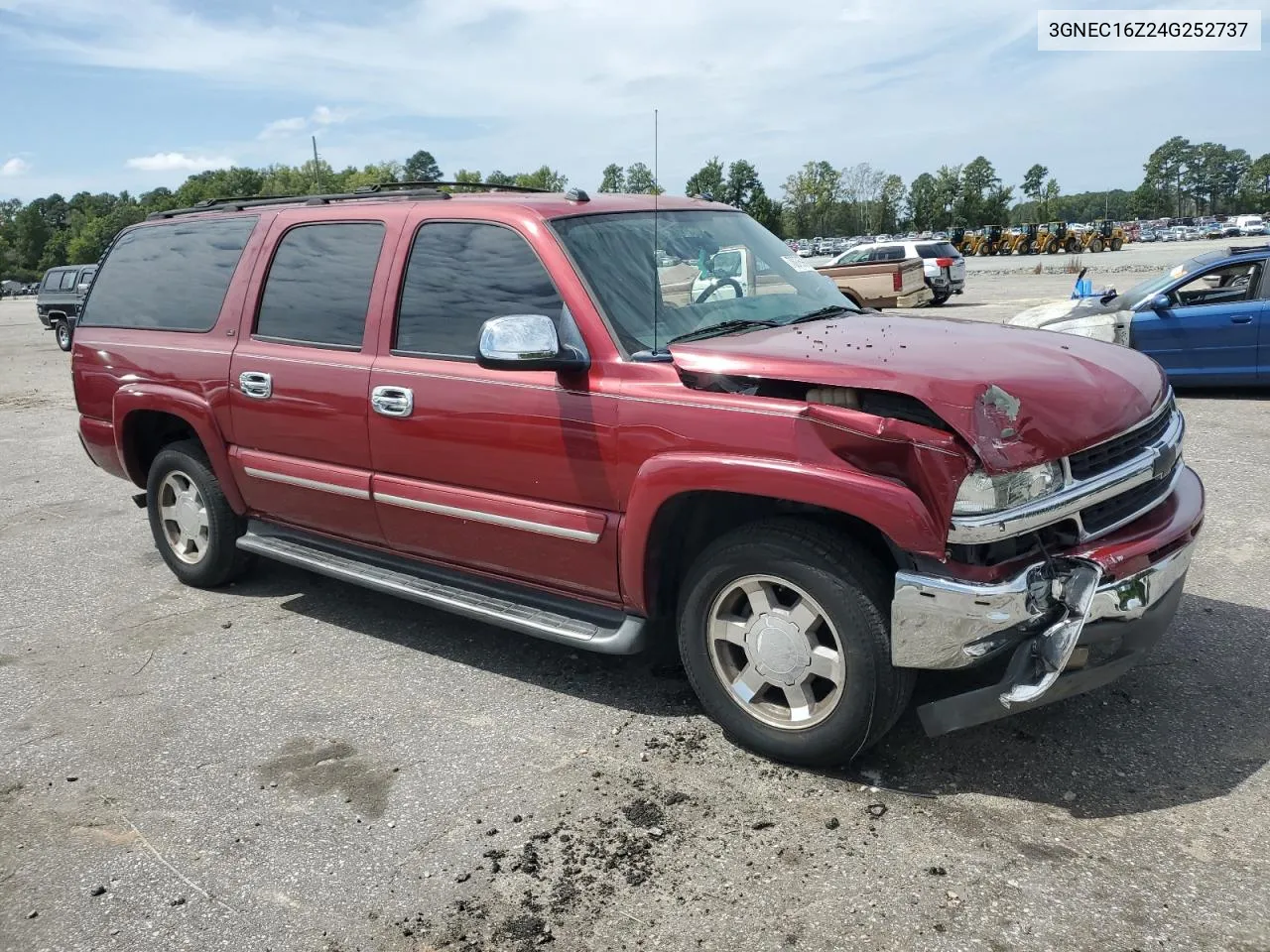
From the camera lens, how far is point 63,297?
28.1m

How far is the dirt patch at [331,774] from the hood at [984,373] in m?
1.80

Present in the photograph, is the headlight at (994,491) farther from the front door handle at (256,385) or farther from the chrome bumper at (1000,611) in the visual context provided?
the front door handle at (256,385)

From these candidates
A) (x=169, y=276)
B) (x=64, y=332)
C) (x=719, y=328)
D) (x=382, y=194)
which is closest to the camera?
(x=719, y=328)

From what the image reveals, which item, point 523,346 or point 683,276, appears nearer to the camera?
point 523,346

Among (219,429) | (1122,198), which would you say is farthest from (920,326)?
(1122,198)

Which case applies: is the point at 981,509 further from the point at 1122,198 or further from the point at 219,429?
the point at 1122,198

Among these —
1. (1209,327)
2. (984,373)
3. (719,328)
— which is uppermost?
(719,328)

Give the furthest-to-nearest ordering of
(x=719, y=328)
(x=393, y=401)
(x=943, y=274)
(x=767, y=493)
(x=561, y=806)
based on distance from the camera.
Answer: (x=943, y=274) → (x=393, y=401) → (x=719, y=328) → (x=561, y=806) → (x=767, y=493)

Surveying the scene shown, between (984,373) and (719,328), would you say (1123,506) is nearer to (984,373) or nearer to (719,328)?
(984,373)

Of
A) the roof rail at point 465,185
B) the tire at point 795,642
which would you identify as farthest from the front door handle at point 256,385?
the tire at point 795,642

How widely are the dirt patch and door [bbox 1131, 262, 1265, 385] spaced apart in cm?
960

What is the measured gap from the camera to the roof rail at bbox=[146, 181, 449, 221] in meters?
4.75

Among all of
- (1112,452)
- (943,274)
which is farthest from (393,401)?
(943,274)

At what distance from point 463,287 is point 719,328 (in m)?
1.08
